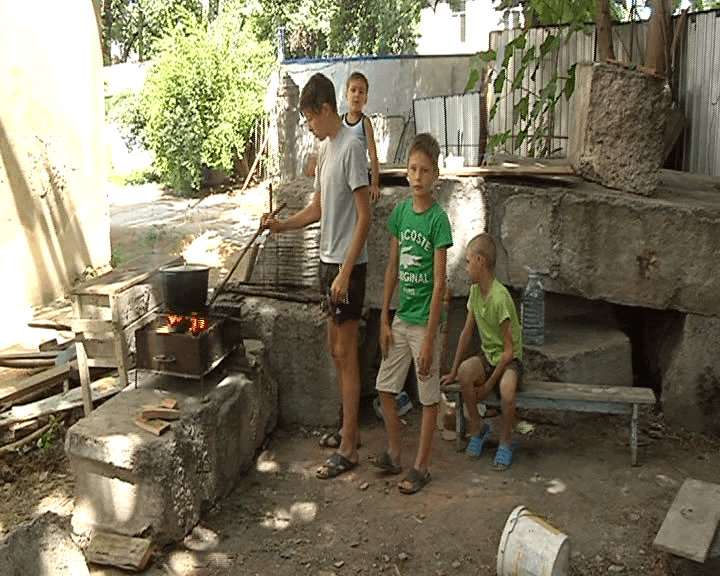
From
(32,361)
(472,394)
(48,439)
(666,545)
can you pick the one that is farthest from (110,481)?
(32,361)

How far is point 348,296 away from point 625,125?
7.10ft

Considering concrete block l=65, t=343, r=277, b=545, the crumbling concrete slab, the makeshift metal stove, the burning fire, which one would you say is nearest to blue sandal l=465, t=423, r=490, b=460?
concrete block l=65, t=343, r=277, b=545

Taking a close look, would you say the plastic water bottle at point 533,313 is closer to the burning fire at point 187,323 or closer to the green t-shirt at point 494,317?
the green t-shirt at point 494,317

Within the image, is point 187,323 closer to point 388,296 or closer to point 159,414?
point 159,414

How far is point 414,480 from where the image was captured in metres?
4.47

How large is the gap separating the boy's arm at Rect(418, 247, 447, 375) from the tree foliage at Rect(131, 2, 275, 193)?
12.8 metres

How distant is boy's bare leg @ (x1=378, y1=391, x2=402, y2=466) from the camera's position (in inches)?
181

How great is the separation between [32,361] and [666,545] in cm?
475

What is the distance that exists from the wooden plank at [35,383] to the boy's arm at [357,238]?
2370 millimetres

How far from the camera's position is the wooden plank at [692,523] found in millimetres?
3428

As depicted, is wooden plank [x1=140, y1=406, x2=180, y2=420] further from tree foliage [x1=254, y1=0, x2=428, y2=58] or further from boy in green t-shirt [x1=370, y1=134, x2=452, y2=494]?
tree foliage [x1=254, y1=0, x2=428, y2=58]

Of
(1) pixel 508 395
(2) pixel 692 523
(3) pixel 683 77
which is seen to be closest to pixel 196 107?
(3) pixel 683 77

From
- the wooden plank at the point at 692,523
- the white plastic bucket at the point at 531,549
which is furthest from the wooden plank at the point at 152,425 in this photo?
the wooden plank at the point at 692,523

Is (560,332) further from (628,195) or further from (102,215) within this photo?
(102,215)
